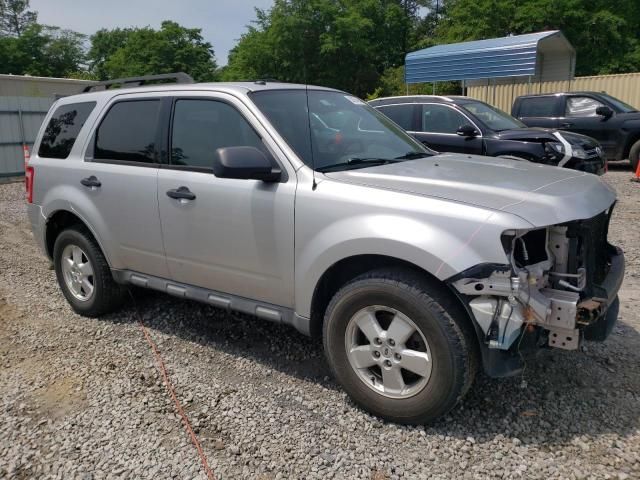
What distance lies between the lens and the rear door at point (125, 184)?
416cm

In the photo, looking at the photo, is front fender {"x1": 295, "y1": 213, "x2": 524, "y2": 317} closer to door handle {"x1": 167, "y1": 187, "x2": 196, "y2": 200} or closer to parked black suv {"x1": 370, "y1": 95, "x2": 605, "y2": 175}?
door handle {"x1": 167, "y1": 187, "x2": 196, "y2": 200}

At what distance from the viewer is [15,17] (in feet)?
210

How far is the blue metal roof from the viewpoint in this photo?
18203 millimetres

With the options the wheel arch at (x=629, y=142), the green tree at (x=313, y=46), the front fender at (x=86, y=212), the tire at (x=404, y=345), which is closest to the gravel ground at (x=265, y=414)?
the tire at (x=404, y=345)

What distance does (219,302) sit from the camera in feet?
12.7

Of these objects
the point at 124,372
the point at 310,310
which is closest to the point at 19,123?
the point at 124,372

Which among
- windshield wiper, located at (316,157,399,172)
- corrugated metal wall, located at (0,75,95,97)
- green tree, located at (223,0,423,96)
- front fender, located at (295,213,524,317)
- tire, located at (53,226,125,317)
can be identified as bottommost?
tire, located at (53,226,125,317)

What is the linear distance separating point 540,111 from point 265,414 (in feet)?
39.8

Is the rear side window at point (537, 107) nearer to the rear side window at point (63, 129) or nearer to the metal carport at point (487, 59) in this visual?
the metal carport at point (487, 59)

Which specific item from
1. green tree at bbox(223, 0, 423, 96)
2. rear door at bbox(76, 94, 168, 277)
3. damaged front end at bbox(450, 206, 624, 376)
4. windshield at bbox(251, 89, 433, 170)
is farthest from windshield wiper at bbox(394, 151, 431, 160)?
green tree at bbox(223, 0, 423, 96)

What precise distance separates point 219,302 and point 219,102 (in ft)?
4.48

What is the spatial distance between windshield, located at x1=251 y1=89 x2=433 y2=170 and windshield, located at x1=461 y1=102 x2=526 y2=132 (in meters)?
5.38

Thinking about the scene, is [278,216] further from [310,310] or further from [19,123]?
[19,123]

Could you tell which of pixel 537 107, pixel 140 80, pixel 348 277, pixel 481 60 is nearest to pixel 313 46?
pixel 481 60
